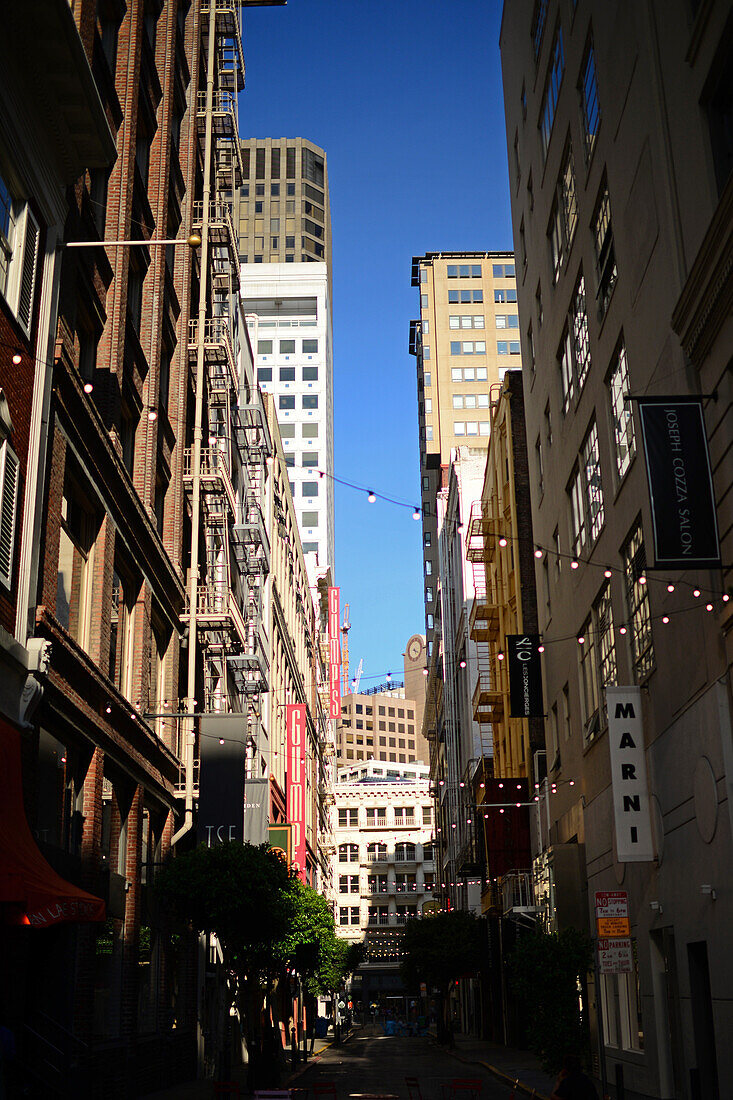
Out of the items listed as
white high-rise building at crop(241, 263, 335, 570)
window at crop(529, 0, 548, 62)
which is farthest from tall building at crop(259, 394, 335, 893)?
white high-rise building at crop(241, 263, 335, 570)

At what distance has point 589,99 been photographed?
96.5 feet

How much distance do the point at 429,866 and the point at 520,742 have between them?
94996 millimetres

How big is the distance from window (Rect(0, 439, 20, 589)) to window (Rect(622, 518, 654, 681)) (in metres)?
12.1

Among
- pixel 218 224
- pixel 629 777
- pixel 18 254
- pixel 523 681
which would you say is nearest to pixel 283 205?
pixel 218 224

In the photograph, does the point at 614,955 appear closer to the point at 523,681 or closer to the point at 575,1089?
the point at 575,1089

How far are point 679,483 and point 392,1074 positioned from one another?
85.3 ft

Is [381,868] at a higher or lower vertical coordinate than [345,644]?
lower

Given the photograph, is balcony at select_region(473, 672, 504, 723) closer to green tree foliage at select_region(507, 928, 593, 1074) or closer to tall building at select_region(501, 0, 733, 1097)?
tall building at select_region(501, 0, 733, 1097)

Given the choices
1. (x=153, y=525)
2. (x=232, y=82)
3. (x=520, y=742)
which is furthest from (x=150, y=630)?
(x=232, y=82)

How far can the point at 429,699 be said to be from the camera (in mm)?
121938

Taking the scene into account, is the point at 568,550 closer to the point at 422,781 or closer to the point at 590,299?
the point at 590,299

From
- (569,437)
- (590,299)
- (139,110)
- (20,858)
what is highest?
(139,110)

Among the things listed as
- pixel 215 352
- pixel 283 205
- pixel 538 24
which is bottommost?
pixel 215 352

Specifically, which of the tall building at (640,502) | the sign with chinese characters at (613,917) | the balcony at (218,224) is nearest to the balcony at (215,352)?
the balcony at (218,224)
